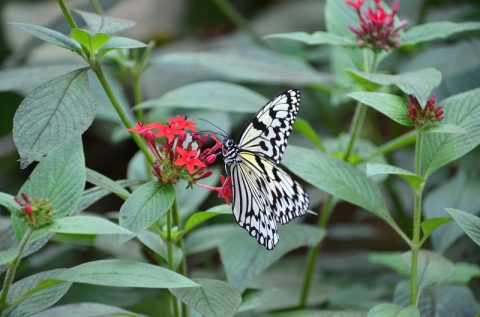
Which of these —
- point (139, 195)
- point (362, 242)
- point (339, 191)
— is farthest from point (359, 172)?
point (362, 242)

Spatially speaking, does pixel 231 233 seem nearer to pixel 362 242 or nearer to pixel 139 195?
pixel 139 195

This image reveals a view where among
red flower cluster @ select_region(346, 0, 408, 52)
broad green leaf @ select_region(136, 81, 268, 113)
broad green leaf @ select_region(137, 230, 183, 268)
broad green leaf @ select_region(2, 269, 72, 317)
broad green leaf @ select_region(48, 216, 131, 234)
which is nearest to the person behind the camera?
broad green leaf @ select_region(48, 216, 131, 234)

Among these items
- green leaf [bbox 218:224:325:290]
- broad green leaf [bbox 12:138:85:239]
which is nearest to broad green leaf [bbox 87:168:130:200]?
broad green leaf [bbox 12:138:85:239]

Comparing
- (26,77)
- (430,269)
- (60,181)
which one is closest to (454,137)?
(430,269)

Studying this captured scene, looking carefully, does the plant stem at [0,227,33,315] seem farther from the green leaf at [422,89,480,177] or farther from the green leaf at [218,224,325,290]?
the green leaf at [422,89,480,177]

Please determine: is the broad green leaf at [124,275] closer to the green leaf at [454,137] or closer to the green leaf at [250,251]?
the green leaf at [250,251]

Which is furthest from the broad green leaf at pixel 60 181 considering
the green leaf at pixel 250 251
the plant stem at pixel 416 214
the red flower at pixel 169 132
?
the plant stem at pixel 416 214
